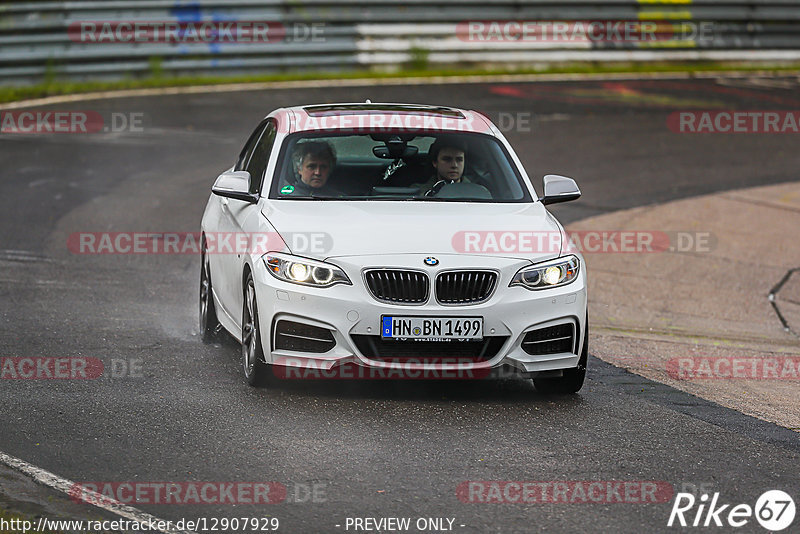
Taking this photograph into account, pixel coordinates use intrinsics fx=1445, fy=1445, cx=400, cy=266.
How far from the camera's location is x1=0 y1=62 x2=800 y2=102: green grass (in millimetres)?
22953

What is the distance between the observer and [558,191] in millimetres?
8859

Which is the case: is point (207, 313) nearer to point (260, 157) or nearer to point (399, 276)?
point (260, 157)

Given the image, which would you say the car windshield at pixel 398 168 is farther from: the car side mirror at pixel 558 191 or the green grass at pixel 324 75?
the green grass at pixel 324 75

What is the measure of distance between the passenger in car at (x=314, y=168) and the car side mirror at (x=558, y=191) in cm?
128

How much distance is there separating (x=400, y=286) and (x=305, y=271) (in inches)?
20.5

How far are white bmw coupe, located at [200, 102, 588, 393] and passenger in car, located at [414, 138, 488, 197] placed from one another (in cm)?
3

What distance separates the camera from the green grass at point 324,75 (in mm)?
22953
